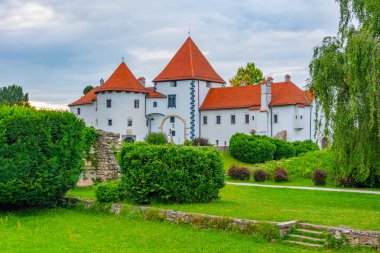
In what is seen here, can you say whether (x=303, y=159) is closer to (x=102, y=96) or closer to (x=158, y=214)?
(x=158, y=214)

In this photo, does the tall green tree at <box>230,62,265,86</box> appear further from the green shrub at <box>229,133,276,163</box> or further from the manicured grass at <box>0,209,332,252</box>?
the manicured grass at <box>0,209,332,252</box>

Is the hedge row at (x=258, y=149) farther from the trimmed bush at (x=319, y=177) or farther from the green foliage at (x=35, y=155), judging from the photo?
the green foliage at (x=35, y=155)

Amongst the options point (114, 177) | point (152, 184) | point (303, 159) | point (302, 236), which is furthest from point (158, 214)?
point (303, 159)

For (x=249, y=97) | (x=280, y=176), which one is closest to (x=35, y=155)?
(x=280, y=176)

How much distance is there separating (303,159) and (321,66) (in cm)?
2073

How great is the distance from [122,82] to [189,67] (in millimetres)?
8111

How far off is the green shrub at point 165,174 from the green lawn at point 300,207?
0.63 metres

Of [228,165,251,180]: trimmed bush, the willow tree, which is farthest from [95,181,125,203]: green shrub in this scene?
[228,165,251,180]: trimmed bush

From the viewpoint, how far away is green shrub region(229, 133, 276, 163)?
4306 centimetres

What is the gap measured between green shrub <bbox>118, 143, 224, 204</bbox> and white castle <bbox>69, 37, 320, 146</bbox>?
39632 mm

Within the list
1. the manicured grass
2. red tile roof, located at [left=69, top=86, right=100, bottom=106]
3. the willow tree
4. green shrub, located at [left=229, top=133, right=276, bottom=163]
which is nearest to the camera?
the manicured grass

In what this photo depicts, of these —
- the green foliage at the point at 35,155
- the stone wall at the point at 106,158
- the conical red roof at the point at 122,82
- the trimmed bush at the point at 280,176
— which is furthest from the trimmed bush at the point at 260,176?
the conical red roof at the point at 122,82

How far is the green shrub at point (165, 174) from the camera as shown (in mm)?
17047

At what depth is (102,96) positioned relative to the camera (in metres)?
59.4
